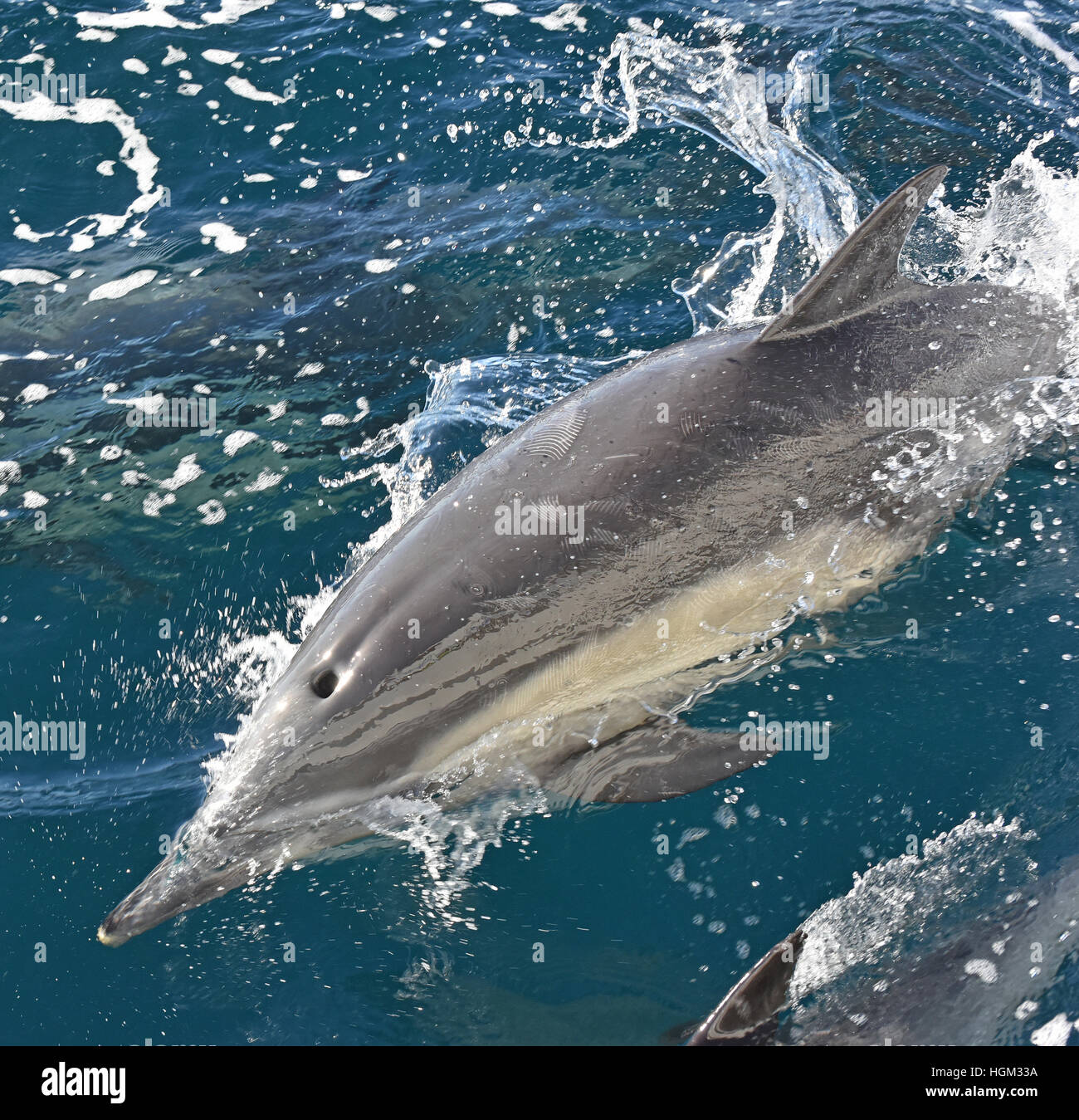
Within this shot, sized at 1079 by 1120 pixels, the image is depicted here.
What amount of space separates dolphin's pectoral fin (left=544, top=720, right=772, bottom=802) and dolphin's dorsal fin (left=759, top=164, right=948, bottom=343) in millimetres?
2140

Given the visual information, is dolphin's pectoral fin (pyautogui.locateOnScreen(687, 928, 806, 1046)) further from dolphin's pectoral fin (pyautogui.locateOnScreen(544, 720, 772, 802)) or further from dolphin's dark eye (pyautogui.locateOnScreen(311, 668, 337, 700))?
dolphin's dark eye (pyautogui.locateOnScreen(311, 668, 337, 700))

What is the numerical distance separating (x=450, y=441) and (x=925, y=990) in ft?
15.0

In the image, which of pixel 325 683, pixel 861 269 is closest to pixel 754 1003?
pixel 325 683

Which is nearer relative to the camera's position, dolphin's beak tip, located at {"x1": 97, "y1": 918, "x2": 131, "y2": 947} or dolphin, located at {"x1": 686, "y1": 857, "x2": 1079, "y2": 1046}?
dolphin, located at {"x1": 686, "y1": 857, "x2": 1079, "y2": 1046}

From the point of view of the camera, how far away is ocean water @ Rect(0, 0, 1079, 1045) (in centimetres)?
560

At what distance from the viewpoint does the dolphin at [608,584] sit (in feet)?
17.6

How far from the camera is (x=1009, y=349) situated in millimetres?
6754

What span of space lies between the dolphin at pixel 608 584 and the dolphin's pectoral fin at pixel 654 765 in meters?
0.01

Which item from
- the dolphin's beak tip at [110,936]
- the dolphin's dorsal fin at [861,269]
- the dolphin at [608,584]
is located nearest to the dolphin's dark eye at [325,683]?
the dolphin at [608,584]

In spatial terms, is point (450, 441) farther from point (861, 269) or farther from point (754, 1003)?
point (754, 1003)

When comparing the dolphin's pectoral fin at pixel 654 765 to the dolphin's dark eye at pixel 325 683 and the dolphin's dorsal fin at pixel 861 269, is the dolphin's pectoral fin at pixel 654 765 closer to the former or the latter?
the dolphin's dark eye at pixel 325 683

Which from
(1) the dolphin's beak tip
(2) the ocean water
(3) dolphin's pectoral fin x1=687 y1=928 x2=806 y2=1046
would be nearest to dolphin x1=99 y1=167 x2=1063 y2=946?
(1) the dolphin's beak tip

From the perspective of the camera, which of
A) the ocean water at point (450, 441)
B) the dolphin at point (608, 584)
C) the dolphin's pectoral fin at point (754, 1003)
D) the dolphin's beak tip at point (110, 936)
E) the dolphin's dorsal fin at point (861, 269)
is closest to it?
the dolphin's pectoral fin at point (754, 1003)
